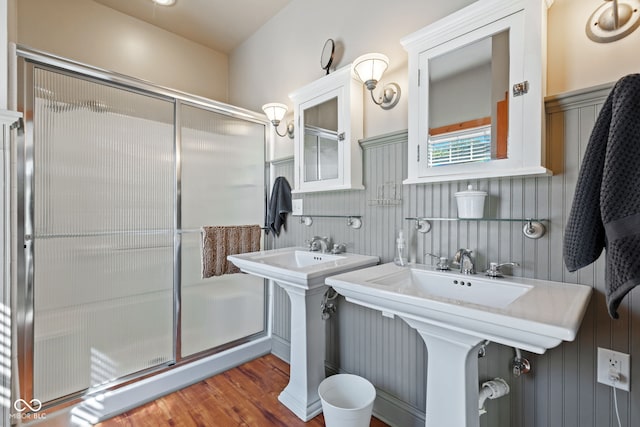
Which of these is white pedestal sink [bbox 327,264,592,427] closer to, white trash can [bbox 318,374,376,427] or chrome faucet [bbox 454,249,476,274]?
chrome faucet [bbox 454,249,476,274]

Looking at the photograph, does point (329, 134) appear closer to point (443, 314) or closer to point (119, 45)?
point (443, 314)

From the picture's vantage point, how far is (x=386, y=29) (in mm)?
1660

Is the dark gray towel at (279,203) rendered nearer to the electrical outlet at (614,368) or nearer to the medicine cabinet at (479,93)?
the medicine cabinet at (479,93)

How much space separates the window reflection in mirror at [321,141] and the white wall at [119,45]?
148cm

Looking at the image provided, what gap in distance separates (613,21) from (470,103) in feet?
1.58

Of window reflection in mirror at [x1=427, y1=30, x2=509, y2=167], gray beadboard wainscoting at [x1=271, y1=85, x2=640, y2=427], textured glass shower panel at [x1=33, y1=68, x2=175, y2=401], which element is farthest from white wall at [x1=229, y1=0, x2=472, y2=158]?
textured glass shower panel at [x1=33, y1=68, x2=175, y2=401]

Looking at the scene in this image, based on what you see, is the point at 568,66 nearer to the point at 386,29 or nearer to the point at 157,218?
the point at 386,29

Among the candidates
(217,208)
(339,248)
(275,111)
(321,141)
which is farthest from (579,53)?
(217,208)

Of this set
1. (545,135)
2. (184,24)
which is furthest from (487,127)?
(184,24)

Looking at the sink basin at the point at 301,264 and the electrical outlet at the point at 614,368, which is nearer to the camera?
the electrical outlet at the point at 614,368

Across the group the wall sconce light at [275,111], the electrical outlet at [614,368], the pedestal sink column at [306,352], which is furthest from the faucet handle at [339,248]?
the electrical outlet at [614,368]

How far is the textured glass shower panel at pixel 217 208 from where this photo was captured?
2023mm

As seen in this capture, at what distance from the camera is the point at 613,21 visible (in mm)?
1002

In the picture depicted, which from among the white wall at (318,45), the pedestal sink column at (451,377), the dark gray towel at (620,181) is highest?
the white wall at (318,45)
